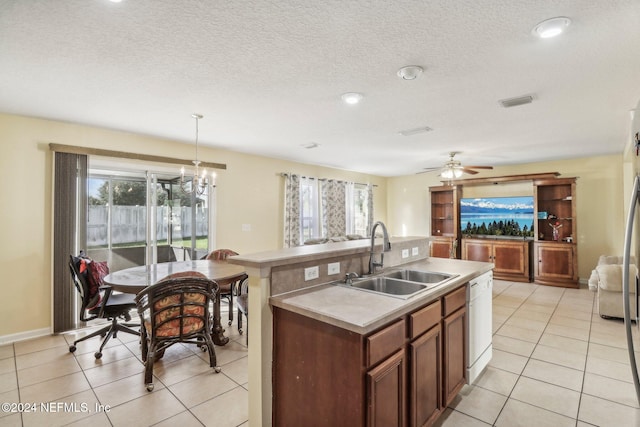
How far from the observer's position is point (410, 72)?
247cm

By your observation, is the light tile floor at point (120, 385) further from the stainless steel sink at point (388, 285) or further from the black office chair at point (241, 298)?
the stainless steel sink at point (388, 285)

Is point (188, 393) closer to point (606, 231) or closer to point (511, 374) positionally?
point (511, 374)

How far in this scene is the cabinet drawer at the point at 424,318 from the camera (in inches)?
69.7

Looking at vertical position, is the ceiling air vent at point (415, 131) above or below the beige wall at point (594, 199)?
above

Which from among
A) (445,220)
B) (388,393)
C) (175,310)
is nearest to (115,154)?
(175,310)

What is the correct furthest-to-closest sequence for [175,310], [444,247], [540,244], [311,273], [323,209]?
[444,247] < [323,209] < [540,244] < [175,310] < [311,273]

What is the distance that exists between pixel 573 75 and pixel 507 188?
5.10 meters

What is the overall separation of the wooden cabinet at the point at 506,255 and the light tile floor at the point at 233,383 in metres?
2.66

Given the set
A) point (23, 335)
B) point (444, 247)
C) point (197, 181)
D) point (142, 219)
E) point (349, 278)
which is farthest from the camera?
point (444, 247)

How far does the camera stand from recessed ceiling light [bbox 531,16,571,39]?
1.82 meters

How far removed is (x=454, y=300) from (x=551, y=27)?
1.90 m

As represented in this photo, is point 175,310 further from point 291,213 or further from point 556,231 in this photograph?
point 556,231

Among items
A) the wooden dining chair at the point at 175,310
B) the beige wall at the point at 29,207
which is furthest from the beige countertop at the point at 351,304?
the beige wall at the point at 29,207

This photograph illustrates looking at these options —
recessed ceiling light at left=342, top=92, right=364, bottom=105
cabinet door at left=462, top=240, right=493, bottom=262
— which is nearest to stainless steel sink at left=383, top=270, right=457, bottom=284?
recessed ceiling light at left=342, top=92, right=364, bottom=105
